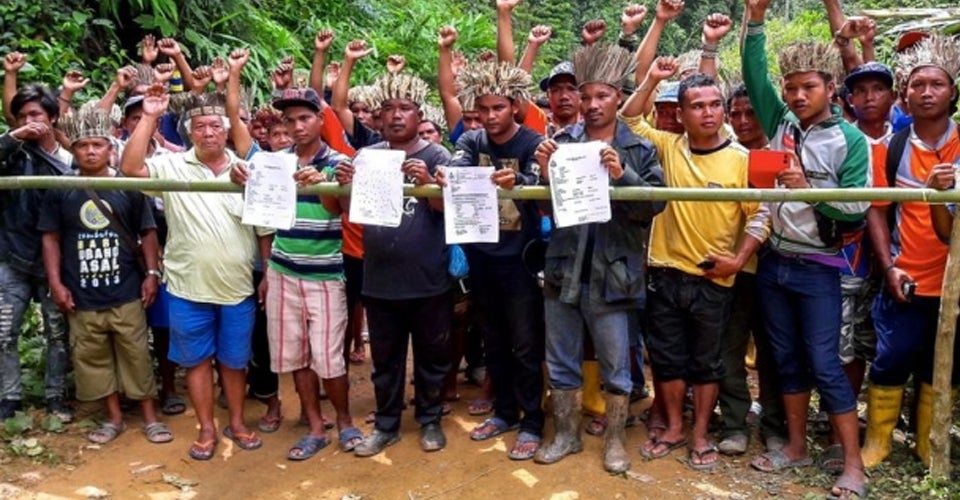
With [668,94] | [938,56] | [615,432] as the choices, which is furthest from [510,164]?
[938,56]

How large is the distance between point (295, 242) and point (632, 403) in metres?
2.57

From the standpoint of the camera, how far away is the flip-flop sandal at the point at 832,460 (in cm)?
477

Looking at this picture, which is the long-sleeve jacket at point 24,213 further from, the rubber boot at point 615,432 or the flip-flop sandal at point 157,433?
the rubber boot at point 615,432

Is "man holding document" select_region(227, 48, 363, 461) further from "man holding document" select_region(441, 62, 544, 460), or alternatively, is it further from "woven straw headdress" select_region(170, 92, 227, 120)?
"man holding document" select_region(441, 62, 544, 460)

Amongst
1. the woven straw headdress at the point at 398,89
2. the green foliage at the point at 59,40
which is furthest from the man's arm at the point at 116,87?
the woven straw headdress at the point at 398,89

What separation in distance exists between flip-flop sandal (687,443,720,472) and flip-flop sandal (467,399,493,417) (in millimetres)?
1492

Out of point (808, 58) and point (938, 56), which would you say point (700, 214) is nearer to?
point (808, 58)

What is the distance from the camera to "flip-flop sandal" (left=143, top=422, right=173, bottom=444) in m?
5.55

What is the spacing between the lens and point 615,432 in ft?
16.2

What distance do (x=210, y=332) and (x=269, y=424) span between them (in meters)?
0.84

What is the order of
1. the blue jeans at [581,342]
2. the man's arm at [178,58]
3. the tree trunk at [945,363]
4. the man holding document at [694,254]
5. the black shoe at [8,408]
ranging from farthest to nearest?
the man's arm at [178,58] < the black shoe at [8,408] < the blue jeans at [581,342] < the man holding document at [694,254] < the tree trunk at [945,363]

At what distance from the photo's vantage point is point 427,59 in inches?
519

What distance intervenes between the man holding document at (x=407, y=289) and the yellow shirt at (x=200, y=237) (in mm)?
834

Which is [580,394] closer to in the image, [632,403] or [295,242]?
[632,403]
